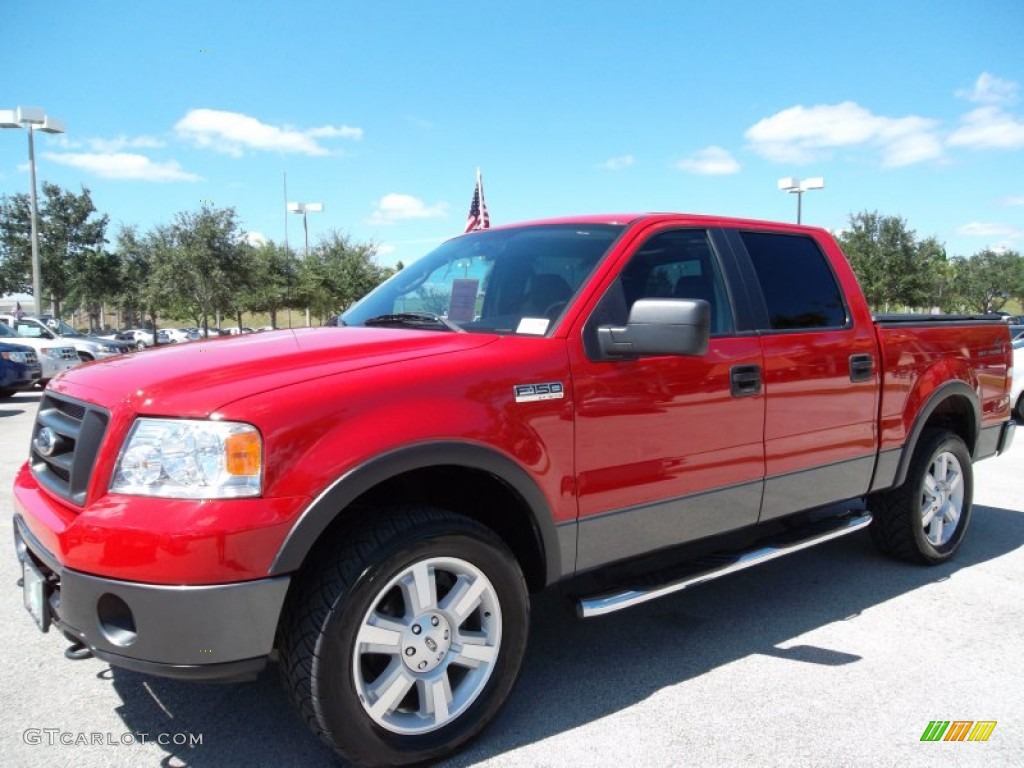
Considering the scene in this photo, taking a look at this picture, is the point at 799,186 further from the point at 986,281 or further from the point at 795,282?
the point at 986,281

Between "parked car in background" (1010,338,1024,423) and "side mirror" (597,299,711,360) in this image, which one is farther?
"parked car in background" (1010,338,1024,423)

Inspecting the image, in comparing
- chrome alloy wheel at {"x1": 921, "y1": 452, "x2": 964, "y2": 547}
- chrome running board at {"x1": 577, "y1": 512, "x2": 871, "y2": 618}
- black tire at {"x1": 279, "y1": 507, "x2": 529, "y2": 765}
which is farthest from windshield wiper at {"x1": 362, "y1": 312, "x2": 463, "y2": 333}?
chrome alloy wheel at {"x1": 921, "y1": 452, "x2": 964, "y2": 547}

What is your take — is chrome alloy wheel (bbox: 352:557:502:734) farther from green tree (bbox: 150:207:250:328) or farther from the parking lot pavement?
green tree (bbox: 150:207:250:328)

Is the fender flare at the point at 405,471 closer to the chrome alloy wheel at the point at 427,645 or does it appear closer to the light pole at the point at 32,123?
the chrome alloy wheel at the point at 427,645

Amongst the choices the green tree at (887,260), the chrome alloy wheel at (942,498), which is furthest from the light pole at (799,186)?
the chrome alloy wheel at (942,498)

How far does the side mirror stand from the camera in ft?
9.09

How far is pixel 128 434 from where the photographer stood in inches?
90.8

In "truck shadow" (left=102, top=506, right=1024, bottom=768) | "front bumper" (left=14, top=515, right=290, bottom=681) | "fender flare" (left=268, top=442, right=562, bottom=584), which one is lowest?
"truck shadow" (left=102, top=506, right=1024, bottom=768)

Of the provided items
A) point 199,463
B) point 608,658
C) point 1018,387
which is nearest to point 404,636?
point 199,463

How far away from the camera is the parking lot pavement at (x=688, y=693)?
106 inches

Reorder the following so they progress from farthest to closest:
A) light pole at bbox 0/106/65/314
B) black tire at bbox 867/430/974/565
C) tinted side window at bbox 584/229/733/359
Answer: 1. light pole at bbox 0/106/65/314
2. black tire at bbox 867/430/974/565
3. tinted side window at bbox 584/229/733/359

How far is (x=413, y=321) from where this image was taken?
131 inches

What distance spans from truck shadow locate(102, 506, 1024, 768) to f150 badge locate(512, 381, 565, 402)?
1.20 meters

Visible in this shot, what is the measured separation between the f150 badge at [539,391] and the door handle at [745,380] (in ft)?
3.07
